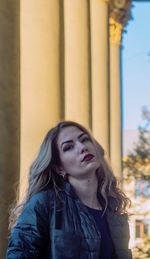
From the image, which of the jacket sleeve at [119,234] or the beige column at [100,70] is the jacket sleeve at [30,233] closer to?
the jacket sleeve at [119,234]

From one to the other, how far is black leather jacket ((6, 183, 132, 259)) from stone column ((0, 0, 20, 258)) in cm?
279

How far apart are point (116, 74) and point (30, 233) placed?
58.3ft

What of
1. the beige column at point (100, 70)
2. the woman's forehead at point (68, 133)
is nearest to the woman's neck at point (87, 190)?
the woman's forehead at point (68, 133)

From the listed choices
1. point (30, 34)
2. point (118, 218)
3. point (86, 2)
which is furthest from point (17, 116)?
point (86, 2)

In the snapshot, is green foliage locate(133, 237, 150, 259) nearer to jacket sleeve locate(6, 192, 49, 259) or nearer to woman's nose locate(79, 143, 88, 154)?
woman's nose locate(79, 143, 88, 154)

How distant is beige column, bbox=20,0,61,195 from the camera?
26.0ft

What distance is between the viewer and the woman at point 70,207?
12.4ft

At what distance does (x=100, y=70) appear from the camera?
1681 centimetres

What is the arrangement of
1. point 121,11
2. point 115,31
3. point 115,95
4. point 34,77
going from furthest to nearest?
point 115,31, point 115,95, point 121,11, point 34,77

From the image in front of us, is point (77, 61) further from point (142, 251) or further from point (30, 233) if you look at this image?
point (30, 233)

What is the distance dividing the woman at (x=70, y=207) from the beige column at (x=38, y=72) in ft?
10.4

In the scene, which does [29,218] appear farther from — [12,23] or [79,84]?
[79,84]

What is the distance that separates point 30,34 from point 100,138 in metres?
8.39

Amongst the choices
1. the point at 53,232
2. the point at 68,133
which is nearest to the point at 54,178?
the point at 68,133
